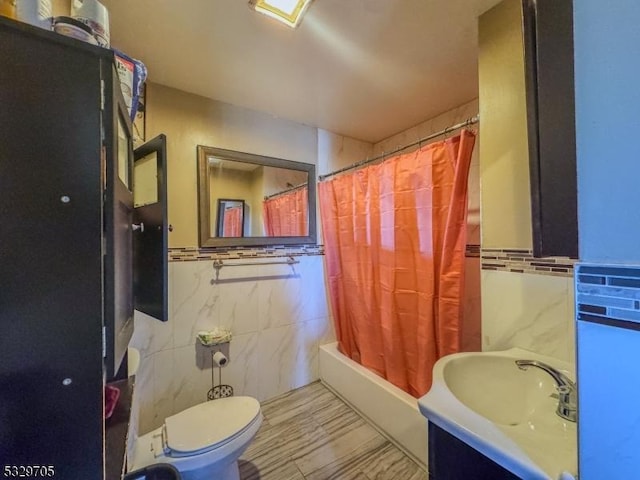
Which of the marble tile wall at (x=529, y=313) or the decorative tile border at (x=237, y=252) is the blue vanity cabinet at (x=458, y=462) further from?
the decorative tile border at (x=237, y=252)

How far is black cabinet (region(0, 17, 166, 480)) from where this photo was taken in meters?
0.42

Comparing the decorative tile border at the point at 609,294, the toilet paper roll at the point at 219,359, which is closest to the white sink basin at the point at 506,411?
the decorative tile border at the point at 609,294

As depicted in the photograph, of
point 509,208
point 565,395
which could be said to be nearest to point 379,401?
point 565,395

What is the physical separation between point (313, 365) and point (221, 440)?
1.24 meters

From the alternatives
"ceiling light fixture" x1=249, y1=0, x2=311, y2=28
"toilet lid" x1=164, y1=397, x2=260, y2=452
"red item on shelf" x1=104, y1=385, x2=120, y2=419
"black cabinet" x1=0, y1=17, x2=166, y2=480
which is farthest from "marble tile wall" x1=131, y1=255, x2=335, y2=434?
"ceiling light fixture" x1=249, y1=0, x2=311, y2=28

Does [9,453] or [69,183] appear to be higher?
[69,183]

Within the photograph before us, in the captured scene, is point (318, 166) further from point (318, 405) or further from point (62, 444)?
point (62, 444)

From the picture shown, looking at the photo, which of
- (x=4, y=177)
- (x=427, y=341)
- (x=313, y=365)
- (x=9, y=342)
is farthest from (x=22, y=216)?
(x=313, y=365)

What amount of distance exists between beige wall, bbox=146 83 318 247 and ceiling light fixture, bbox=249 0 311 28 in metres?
0.90

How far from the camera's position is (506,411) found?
0.95 metres

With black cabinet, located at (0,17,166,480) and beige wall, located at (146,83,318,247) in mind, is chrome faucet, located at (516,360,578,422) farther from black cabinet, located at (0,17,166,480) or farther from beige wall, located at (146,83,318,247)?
beige wall, located at (146,83,318,247)

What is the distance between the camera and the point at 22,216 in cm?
43

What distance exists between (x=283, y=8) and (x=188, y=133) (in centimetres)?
103

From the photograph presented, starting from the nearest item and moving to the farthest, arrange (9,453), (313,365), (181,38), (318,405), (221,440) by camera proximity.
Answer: (9,453), (221,440), (181,38), (318,405), (313,365)
